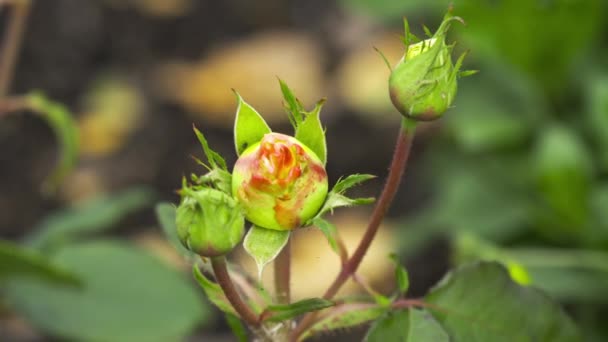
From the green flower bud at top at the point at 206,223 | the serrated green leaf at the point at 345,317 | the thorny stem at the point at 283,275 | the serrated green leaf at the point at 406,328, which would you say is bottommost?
the serrated green leaf at the point at 406,328

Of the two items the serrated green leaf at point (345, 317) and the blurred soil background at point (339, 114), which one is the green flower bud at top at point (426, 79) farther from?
the blurred soil background at point (339, 114)

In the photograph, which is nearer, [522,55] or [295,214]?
[295,214]

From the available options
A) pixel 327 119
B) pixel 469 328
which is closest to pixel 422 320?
pixel 469 328

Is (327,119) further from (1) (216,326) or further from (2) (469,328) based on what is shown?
(2) (469,328)

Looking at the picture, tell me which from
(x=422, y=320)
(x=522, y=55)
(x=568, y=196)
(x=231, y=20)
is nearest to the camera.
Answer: (x=422, y=320)

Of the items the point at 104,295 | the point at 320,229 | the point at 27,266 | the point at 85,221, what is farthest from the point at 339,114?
the point at 320,229

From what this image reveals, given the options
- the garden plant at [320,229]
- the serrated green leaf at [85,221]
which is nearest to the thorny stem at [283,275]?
the garden plant at [320,229]

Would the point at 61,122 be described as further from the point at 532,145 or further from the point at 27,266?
the point at 532,145
